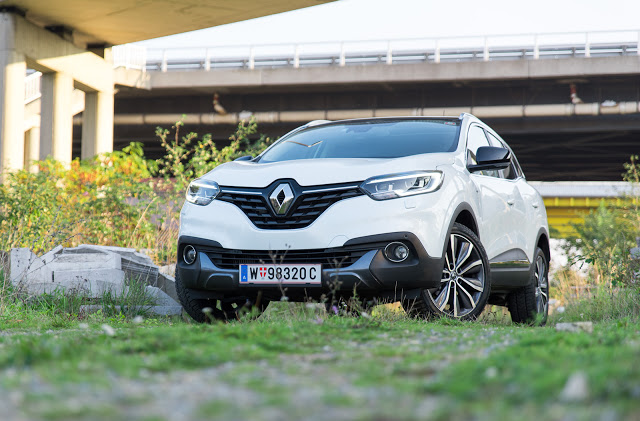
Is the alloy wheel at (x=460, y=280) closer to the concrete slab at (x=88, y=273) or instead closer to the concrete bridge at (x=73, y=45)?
the concrete slab at (x=88, y=273)

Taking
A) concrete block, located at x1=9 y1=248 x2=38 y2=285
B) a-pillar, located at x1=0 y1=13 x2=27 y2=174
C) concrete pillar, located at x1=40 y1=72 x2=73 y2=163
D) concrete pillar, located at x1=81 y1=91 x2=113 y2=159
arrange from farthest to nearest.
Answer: concrete pillar, located at x1=81 y1=91 x2=113 y2=159
concrete pillar, located at x1=40 y1=72 x2=73 y2=163
a-pillar, located at x1=0 y1=13 x2=27 y2=174
concrete block, located at x1=9 y1=248 x2=38 y2=285

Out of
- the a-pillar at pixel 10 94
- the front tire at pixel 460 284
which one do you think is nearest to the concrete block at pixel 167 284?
the front tire at pixel 460 284

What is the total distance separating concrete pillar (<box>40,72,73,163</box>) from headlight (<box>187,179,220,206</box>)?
17.1m

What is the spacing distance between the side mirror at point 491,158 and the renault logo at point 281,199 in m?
1.60

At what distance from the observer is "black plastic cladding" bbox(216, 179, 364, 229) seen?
5383 millimetres

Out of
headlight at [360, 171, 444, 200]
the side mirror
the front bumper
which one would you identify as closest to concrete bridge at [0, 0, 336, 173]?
the side mirror

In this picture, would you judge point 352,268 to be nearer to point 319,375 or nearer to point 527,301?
point 319,375

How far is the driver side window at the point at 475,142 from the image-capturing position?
6.46m

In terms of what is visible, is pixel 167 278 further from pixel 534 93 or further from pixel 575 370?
pixel 534 93

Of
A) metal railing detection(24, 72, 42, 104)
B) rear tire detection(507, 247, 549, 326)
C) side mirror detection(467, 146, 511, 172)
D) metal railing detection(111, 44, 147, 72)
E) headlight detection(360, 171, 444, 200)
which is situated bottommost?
rear tire detection(507, 247, 549, 326)

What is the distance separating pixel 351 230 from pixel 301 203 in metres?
0.42

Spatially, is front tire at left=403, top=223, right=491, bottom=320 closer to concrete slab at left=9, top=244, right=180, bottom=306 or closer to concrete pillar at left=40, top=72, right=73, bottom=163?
concrete slab at left=9, top=244, right=180, bottom=306

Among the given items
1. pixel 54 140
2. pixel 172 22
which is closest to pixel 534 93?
pixel 172 22

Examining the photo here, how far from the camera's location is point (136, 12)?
19.2 m
